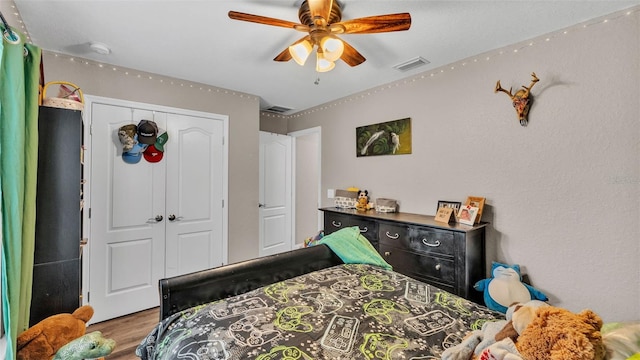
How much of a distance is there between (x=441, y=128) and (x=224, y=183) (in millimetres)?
2559

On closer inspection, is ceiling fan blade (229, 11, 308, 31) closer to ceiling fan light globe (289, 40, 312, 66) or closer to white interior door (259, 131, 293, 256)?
ceiling fan light globe (289, 40, 312, 66)

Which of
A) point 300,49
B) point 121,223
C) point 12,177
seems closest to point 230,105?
point 121,223

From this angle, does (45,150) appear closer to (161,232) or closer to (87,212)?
(87,212)

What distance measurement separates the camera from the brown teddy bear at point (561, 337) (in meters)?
0.73

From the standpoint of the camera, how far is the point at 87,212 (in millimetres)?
2561

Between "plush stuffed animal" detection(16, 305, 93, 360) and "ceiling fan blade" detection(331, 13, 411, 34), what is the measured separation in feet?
7.16

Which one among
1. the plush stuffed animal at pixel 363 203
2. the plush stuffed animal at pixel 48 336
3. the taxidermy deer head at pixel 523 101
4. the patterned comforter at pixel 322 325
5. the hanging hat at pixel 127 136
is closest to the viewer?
the patterned comforter at pixel 322 325

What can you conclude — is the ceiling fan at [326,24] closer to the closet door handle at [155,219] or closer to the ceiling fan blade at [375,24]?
the ceiling fan blade at [375,24]

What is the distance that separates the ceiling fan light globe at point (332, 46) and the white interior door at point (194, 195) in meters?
2.04

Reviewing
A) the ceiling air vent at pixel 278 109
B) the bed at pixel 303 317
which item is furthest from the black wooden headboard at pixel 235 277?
the ceiling air vent at pixel 278 109

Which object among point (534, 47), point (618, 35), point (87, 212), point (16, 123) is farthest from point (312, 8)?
point (87, 212)

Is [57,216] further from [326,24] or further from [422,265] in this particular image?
[422,265]

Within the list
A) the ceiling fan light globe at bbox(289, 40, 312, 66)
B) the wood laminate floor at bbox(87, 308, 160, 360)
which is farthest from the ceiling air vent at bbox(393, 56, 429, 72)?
the wood laminate floor at bbox(87, 308, 160, 360)

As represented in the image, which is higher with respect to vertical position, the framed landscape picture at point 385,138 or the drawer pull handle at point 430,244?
the framed landscape picture at point 385,138
